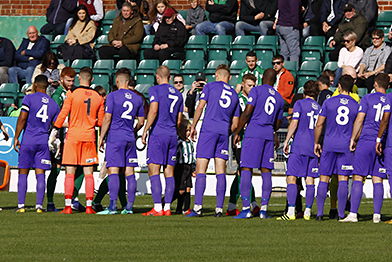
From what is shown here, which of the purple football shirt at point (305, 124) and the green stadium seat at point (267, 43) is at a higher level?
the green stadium seat at point (267, 43)

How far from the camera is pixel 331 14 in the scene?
72.6ft

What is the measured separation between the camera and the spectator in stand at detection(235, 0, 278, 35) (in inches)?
890

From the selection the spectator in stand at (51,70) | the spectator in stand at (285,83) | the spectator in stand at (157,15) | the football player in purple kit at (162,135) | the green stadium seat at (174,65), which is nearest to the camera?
the football player in purple kit at (162,135)

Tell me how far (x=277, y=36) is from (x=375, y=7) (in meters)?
2.19

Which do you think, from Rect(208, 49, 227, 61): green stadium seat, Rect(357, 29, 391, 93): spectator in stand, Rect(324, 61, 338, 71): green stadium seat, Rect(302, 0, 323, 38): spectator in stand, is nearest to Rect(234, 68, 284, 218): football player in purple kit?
Rect(357, 29, 391, 93): spectator in stand

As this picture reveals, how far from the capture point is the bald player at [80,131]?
14438 mm

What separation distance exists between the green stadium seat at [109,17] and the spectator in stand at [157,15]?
1.47 m

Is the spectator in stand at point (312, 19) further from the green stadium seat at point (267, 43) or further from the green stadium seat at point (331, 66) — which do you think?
the green stadium seat at point (331, 66)

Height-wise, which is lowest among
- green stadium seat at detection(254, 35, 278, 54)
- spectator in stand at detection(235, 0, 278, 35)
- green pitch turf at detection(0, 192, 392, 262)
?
green pitch turf at detection(0, 192, 392, 262)

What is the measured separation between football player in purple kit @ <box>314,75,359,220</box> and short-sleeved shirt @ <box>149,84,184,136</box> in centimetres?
202

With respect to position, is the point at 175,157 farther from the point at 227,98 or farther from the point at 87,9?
the point at 87,9

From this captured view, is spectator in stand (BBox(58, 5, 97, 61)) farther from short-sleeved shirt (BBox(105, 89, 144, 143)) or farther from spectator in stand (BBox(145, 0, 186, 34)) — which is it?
short-sleeved shirt (BBox(105, 89, 144, 143))

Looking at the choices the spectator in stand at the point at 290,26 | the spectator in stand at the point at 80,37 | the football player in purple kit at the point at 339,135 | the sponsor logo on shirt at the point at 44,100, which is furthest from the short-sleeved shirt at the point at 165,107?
the spectator in stand at the point at 80,37

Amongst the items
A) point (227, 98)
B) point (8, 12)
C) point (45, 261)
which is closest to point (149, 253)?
point (45, 261)
